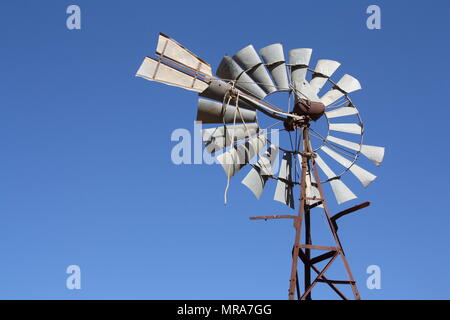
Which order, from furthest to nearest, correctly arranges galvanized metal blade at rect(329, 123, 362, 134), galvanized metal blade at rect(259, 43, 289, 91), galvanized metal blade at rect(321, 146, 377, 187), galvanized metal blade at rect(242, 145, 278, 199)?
galvanized metal blade at rect(329, 123, 362, 134)
galvanized metal blade at rect(321, 146, 377, 187)
galvanized metal blade at rect(259, 43, 289, 91)
galvanized metal blade at rect(242, 145, 278, 199)

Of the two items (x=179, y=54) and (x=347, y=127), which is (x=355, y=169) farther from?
(x=179, y=54)

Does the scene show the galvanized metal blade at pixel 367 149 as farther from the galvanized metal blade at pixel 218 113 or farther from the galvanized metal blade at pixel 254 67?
the galvanized metal blade at pixel 218 113

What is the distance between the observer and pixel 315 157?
36.2 ft

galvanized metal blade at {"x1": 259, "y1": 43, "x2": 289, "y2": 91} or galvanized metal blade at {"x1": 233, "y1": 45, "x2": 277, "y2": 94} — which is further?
galvanized metal blade at {"x1": 259, "y1": 43, "x2": 289, "y2": 91}

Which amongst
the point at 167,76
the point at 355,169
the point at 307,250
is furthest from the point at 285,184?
the point at 167,76

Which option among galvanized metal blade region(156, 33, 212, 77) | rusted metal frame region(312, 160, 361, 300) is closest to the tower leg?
rusted metal frame region(312, 160, 361, 300)

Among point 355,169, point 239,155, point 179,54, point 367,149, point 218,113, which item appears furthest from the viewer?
point 367,149

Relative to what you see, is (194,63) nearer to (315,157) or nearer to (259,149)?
(259,149)

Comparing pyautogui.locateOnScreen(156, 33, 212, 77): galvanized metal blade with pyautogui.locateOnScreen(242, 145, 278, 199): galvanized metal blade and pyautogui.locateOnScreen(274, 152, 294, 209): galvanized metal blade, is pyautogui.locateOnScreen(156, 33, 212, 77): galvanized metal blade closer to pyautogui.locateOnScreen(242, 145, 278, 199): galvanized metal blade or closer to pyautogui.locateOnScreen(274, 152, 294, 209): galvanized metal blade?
pyautogui.locateOnScreen(242, 145, 278, 199): galvanized metal blade

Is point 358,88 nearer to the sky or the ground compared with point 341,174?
nearer to the sky

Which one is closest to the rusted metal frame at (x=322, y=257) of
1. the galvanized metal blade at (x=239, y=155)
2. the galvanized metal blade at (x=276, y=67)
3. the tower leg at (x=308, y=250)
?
the tower leg at (x=308, y=250)

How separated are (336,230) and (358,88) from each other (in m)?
2.78
